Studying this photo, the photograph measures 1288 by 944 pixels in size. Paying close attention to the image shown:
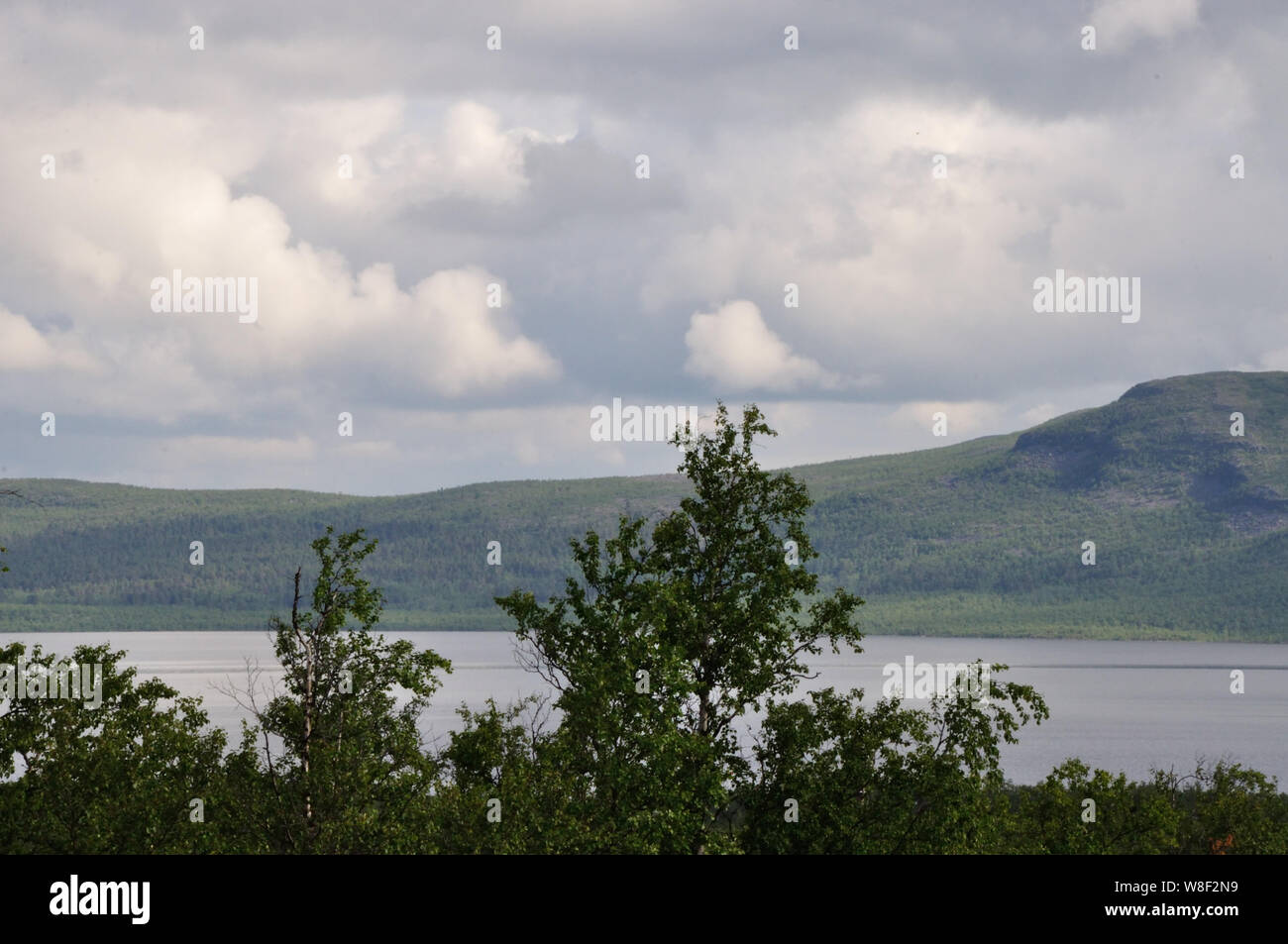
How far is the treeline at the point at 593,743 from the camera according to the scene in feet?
91.2

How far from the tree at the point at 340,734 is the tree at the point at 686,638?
11.6 ft

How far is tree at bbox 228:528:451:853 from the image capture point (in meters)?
26.8

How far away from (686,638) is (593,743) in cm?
323

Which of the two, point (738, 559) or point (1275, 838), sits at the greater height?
point (738, 559)

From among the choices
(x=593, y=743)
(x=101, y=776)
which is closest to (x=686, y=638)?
(x=593, y=743)

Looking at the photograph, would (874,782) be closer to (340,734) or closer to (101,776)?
(340,734)

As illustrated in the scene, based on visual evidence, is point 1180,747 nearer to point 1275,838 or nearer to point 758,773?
point 1275,838

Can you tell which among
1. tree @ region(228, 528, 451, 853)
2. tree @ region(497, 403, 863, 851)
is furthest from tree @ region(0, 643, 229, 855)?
tree @ region(497, 403, 863, 851)

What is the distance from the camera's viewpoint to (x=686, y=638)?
31469mm
